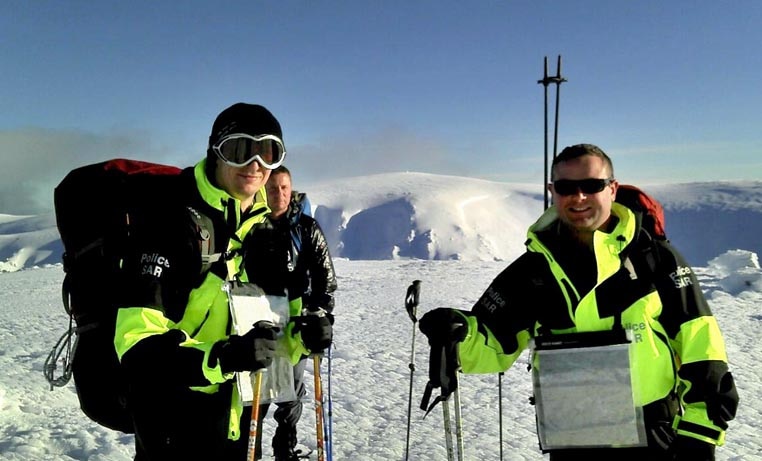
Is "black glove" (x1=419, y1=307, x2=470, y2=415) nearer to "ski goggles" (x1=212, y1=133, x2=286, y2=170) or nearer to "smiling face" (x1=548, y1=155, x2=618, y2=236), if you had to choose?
"smiling face" (x1=548, y1=155, x2=618, y2=236)

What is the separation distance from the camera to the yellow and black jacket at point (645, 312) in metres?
2.16

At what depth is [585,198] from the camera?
240 cm

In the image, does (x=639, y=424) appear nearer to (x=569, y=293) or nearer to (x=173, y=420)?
(x=569, y=293)

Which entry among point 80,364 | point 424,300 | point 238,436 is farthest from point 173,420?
point 424,300

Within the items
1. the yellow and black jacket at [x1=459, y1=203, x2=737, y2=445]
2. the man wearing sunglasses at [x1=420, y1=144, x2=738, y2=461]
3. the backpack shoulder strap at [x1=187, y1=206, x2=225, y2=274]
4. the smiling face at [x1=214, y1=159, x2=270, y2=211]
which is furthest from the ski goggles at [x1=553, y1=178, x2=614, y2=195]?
the backpack shoulder strap at [x1=187, y1=206, x2=225, y2=274]

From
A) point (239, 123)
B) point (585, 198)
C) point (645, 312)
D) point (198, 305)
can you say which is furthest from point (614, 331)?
point (239, 123)

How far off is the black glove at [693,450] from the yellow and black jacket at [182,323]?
1.86 m

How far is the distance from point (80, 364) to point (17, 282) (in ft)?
43.7

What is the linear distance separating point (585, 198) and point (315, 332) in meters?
1.39

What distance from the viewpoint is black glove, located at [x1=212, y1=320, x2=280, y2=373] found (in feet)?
6.55

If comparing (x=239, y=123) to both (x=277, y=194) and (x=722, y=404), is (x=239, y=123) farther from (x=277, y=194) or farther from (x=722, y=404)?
(x=722, y=404)

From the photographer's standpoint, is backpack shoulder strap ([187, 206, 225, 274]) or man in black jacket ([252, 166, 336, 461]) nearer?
backpack shoulder strap ([187, 206, 225, 274])

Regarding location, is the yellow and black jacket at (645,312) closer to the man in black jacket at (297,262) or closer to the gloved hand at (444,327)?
the gloved hand at (444,327)

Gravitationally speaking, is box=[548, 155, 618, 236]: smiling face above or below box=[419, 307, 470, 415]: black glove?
above
